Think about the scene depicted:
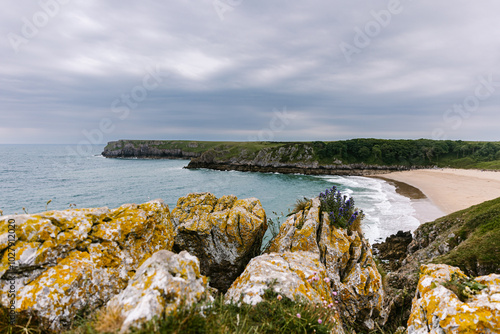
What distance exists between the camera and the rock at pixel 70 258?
3.91m

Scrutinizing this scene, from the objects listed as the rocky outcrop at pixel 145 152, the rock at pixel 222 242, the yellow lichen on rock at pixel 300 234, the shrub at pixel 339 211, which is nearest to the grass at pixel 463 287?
the yellow lichen on rock at pixel 300 234

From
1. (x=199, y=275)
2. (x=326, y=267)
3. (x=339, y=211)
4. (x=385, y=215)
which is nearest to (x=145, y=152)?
(x=385, y=215)

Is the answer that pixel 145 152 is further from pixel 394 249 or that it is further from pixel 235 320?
pixel 235 320

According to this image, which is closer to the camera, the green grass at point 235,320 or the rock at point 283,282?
the green grass at point 235,320

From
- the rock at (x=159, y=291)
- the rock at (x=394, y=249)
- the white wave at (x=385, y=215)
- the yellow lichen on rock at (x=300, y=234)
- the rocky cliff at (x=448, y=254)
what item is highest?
the rock at (x=159, y=291)

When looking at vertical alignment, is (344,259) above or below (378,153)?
below

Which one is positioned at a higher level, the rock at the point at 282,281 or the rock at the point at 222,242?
the rock at the point at 282,281

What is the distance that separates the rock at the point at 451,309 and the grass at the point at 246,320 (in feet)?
5.36

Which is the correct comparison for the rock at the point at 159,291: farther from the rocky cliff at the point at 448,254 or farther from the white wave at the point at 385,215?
the white wave at the point at 385,215

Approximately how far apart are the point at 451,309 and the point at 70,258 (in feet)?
24.3

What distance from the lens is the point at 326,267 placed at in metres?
7.39

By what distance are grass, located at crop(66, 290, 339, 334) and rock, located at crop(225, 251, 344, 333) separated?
7.4 inches

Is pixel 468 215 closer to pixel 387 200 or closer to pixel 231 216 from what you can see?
pixel 231 216

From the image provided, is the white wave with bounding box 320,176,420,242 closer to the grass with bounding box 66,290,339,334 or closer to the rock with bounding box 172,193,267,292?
the rock with bounding box 172,193,267,292
